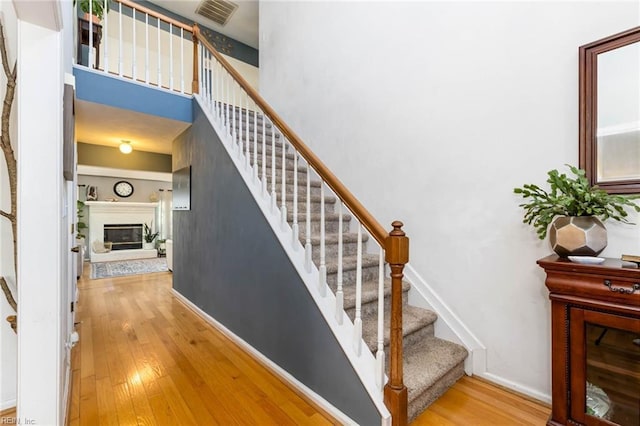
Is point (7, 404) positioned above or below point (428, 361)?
below

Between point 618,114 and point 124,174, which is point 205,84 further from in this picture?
point 124,174

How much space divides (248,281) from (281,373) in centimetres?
71

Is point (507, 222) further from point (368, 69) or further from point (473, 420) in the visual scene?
point (368, 69)

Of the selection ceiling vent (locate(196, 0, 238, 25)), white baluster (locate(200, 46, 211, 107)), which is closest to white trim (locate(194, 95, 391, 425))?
white baluster (locate(200, 46, 211, 107))

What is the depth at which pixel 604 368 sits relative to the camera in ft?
4.31

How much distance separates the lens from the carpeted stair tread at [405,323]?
173 centimetres

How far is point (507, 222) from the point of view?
6.07 ft

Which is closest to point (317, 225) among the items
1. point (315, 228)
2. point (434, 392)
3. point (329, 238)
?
point (315, 228)

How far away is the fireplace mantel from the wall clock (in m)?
0.39

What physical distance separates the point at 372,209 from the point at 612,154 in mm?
1518

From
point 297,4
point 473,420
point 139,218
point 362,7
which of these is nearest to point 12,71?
point 362,7

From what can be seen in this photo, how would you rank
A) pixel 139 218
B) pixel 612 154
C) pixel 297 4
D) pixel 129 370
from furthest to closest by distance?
pixel 139 218 → pixel 297 4 → pixel 129 370 → pixel 612 154

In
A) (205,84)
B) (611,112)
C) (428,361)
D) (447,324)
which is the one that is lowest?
(428,361)

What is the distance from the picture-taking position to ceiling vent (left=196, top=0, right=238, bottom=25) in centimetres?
484
